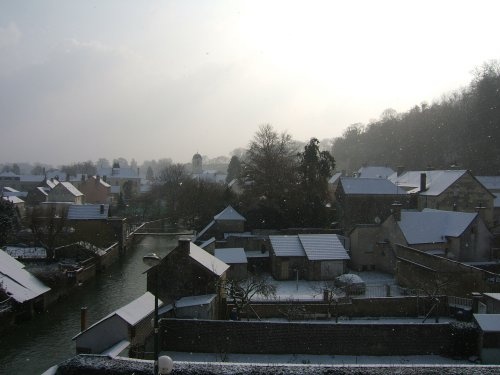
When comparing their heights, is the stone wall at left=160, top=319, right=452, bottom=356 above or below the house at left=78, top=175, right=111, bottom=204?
below

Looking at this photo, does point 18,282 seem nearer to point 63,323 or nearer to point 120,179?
point 63,323

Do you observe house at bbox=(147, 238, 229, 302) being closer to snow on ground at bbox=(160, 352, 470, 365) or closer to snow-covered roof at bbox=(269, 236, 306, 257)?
snow on ground at bbox=(160, 352, 470, 365)

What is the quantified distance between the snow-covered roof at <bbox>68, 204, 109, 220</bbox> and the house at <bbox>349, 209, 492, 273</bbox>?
23.8m

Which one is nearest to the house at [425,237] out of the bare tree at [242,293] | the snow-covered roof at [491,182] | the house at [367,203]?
the house at [367,203]

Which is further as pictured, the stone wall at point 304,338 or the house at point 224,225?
the house at point 224,225

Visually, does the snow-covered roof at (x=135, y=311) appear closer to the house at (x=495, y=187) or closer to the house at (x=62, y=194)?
the house at (x=495, y=187)

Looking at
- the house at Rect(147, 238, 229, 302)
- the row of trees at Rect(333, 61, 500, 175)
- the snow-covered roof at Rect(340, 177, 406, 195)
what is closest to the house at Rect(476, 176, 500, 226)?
the row of trees at Rect(333, 61, 500, 175)

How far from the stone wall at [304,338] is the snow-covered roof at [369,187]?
1922 cm

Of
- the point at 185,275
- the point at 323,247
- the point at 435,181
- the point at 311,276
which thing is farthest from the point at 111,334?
the point at 435,181

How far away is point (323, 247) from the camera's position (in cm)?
3159

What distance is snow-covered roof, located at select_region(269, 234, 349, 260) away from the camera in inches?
1218

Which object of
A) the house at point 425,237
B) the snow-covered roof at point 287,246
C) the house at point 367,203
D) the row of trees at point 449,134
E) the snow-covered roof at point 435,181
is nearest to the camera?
the house at point 425,237

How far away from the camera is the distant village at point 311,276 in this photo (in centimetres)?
1844

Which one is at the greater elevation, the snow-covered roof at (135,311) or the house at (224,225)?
the house at (224,225)
